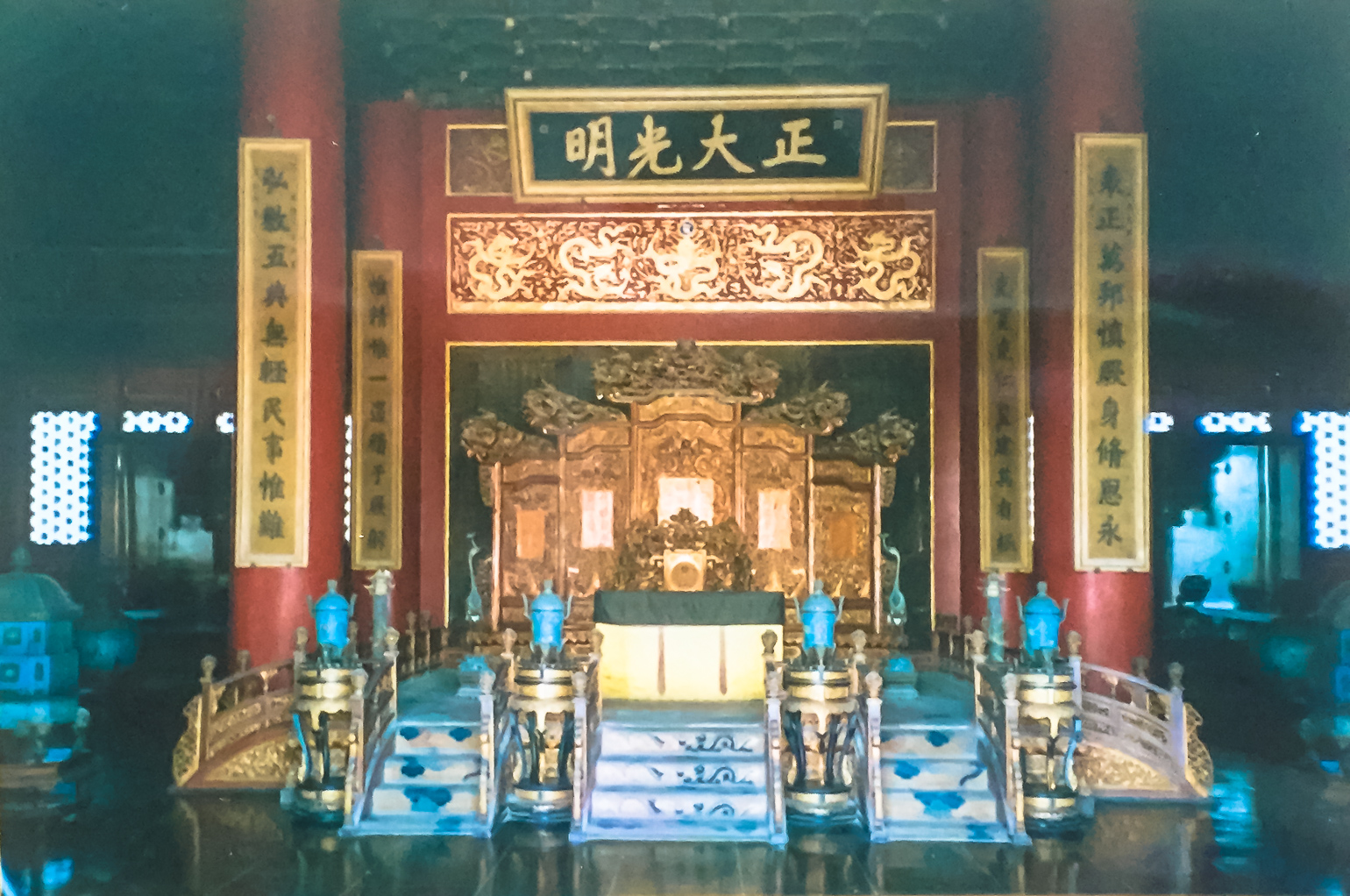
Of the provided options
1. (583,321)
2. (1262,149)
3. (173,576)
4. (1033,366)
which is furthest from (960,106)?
(173,576)

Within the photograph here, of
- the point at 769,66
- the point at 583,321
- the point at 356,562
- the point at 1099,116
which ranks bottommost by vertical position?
the point at 356,562

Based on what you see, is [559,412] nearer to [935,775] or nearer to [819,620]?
[819,620]

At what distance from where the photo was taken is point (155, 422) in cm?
553

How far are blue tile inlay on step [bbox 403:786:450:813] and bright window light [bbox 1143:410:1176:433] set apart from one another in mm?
4301

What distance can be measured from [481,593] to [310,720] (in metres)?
2.53

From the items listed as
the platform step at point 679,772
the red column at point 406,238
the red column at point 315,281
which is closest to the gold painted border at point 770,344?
the red column at point 406,238

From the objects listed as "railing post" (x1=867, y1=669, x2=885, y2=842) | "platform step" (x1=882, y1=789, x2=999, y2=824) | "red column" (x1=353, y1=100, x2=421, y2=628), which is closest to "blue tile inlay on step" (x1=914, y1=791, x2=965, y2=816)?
"platform step" (x1=882, y1=789, x2=999, y2=824)

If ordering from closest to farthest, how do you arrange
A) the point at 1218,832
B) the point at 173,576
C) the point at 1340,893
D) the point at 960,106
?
the point at 1340,893 < the point at 1218,832 < the point at 173,576 < the point at 960,106

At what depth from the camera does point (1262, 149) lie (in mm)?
4996

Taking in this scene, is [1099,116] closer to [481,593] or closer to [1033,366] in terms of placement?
[1033,366]

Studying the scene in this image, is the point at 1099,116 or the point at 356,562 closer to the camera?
the point at 1099,116

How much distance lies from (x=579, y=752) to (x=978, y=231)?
4877 mm

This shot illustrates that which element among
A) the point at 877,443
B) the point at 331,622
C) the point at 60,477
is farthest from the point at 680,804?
the point at 877,443

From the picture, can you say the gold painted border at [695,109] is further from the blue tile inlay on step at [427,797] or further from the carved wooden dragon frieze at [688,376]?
the blue tile inlay on step at [427,797]
